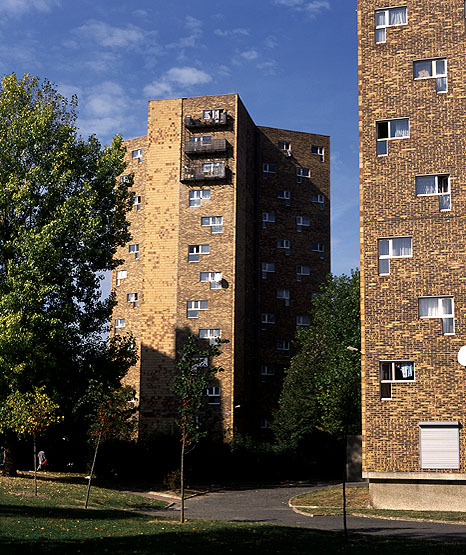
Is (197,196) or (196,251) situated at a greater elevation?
(197,196)

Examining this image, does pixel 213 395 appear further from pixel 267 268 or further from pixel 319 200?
pixel 319 200

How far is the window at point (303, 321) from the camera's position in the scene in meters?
65.1

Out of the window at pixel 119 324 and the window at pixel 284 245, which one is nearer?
the window at pixel 119 324

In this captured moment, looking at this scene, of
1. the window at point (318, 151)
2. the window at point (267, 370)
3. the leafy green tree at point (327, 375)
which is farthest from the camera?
the window at point (318, 151)

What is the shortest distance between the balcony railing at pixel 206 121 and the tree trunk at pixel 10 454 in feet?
98.3

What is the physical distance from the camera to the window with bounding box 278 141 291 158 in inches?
2650

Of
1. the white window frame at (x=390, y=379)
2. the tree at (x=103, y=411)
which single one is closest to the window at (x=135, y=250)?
the tree at (x=103, y=411)

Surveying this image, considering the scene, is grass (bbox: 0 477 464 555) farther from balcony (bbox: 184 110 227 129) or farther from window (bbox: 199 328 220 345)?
A: balcony (bbox: 184 110 227 129)

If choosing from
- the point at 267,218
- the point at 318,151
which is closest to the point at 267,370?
the point at 267,218

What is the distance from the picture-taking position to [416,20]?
115 feet

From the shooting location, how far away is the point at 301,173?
6794cm

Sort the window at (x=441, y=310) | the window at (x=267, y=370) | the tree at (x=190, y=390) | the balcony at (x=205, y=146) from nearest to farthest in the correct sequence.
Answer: the tree at (x=190, y=390) < the window at (x=441, y=310) < the balcony at (x=205, y=146) < the window at (x=267, y=370)

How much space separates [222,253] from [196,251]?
2.13m

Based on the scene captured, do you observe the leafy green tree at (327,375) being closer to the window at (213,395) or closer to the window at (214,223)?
the window at (213,395)
